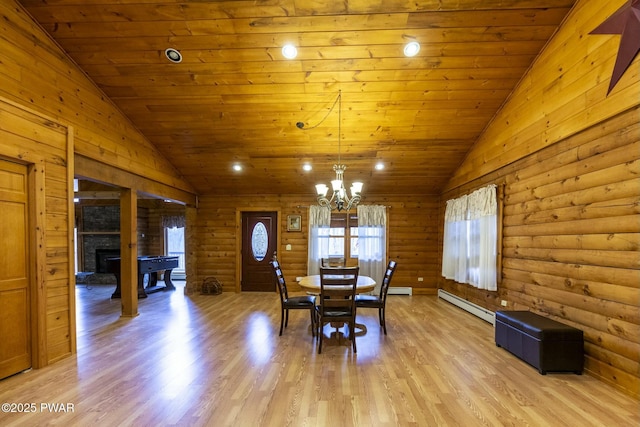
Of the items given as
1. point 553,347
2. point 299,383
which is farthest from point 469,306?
point 299,383

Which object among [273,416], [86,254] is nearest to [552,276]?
[273,416]

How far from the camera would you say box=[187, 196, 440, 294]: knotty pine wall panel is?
266 inches

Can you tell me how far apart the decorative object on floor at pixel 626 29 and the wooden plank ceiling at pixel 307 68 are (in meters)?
1.18

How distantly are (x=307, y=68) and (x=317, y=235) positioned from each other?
384 cm

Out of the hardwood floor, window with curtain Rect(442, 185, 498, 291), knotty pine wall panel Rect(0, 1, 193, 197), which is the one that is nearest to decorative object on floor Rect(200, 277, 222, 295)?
the hardwood floor

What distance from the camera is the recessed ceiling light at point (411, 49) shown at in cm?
337

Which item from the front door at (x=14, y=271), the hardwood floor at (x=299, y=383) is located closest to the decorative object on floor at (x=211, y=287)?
the hardwood floor at (x=299, y=383)

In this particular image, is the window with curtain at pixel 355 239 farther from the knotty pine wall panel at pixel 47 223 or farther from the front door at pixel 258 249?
the knotty pine wall panel at pixel 47 223

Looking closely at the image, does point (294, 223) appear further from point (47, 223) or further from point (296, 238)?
point (47, 223)

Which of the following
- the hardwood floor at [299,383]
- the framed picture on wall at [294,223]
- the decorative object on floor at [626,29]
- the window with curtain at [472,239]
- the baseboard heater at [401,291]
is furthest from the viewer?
the framed picture on wall at [294,223]

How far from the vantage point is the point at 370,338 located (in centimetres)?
381

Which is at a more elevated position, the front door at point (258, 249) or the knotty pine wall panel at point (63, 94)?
the knotty pine wall panel at point (63, 94)

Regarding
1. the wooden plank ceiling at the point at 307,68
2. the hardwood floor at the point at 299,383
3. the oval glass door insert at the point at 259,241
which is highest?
the wooden plank ceiling at the point at 307,68

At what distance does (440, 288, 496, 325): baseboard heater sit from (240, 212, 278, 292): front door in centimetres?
380
